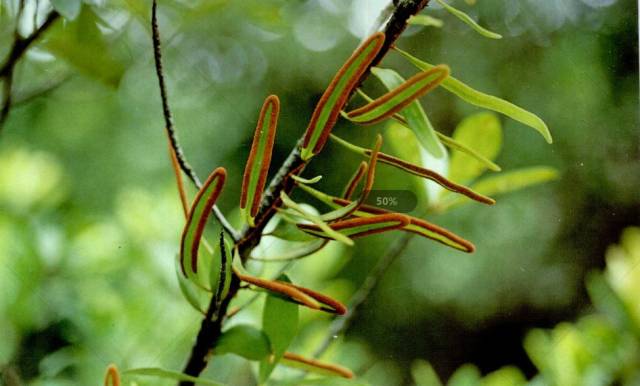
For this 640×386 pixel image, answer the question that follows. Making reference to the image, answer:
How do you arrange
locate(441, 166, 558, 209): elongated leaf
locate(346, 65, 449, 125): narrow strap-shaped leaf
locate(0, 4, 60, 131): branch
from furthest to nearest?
locate(441, 166, 558, 209): elongated leaf, locate(0, 4, 60, 131): branch, locate(346, 65, 449, 125): narrow strap-shaped leaf

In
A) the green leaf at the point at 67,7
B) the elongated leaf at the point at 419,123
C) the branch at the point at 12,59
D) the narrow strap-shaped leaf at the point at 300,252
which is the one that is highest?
the elongated leaf at the point at 419,123

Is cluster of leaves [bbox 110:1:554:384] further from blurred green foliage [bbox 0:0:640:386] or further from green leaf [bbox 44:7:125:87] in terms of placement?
green leaf [bbox 44:7:125:87]

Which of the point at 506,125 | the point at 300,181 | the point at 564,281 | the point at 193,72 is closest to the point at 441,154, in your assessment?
the point at 300,181

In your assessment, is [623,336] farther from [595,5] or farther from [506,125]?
[506,125]

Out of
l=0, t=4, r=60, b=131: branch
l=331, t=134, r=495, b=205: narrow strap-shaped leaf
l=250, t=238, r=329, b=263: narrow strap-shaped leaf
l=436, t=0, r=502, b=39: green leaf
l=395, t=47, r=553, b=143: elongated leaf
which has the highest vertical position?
l=436, t=0, r=502, b=39: green leaf

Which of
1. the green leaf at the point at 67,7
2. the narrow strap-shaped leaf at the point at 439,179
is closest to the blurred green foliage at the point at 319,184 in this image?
the green leaf at the point at 67,7

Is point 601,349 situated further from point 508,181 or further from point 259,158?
point 259,158

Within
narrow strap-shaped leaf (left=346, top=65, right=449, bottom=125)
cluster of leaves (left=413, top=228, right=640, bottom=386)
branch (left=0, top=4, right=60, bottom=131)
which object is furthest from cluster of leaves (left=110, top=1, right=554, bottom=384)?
cluster of leaves (left=413, top=228, right=640, bottom=386)

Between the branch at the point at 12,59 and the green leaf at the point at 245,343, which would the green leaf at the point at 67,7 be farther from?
the green leaf at the point at 245,343
